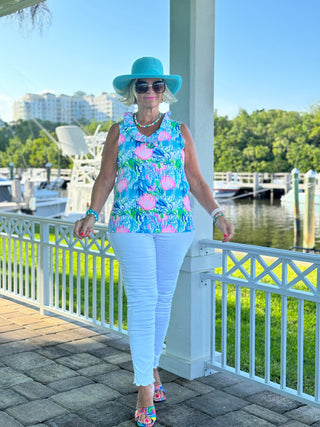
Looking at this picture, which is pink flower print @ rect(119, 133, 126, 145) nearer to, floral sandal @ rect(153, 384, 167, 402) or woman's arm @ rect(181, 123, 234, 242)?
woman's arm @ rect(181, 123, 234, 242)

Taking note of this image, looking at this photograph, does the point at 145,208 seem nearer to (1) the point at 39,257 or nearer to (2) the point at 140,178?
(2) the point at 140,178

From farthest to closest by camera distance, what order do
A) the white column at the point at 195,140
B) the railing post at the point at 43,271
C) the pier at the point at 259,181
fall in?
the pier at the point at 259,181
the railing post at the point at 43,271
the white column at the point at 195,140

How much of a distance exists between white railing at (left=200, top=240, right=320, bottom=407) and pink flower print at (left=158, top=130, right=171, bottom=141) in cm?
70

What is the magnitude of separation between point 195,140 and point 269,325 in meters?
1.02

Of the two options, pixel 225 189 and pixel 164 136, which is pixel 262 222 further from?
pixel 164 136

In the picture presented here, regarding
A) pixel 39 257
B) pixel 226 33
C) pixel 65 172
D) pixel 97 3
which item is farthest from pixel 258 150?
pixel 39 257

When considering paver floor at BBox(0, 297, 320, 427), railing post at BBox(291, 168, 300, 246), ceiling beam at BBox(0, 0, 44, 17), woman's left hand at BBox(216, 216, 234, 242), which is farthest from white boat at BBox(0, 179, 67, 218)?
woman's left hand at BBox(216, 216, 234, 242)

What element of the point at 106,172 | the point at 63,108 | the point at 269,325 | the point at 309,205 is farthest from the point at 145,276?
the point at 63,108

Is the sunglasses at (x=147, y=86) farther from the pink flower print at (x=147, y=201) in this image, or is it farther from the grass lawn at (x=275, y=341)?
the grass lawn at (x=275, y=341)

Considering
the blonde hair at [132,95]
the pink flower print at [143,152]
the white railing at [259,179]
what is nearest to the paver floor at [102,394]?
the pink flower print at [143,152]

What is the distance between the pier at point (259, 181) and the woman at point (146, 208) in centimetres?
3374

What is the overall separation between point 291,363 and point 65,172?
110 feet

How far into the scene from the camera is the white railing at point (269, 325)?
261 cm

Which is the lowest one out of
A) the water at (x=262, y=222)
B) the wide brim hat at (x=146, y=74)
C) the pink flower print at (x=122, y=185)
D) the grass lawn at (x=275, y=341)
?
the water at (x=262, y=222)
